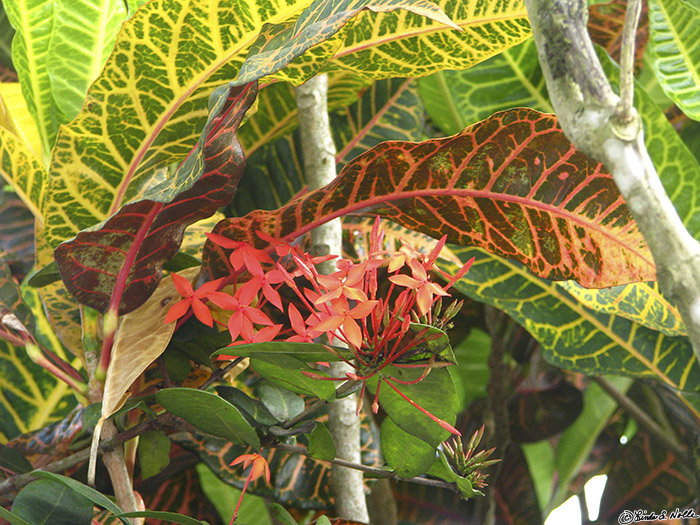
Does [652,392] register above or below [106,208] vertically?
below

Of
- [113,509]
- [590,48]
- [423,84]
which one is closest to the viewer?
[590,48]

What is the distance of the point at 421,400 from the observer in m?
0.34

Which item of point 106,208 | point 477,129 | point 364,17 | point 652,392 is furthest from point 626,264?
point 652,392

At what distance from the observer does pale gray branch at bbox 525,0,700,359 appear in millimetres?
220

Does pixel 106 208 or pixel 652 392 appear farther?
pixel 652 392

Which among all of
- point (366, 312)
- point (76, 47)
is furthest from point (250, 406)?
point (76, 47)

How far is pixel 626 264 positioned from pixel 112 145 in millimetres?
332

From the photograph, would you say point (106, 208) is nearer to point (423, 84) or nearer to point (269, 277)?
point (269, 277)

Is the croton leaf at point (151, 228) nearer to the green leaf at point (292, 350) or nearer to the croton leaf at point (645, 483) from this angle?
the green leaf at point (292, 350)

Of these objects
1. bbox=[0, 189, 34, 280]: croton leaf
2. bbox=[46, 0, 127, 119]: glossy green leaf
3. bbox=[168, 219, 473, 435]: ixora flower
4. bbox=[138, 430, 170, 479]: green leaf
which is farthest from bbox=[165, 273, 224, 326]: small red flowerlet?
bbox=[0, 189, 34, 280]: croton leaf

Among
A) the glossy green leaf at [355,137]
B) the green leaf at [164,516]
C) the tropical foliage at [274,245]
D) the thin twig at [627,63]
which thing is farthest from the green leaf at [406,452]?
the glossy green leaf at [355,137]

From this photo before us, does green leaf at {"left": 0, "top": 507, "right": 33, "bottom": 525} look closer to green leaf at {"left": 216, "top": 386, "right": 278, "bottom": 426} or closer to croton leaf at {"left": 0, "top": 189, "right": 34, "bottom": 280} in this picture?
green leaf at {"left": 216, "top": 386, "right": 278, "bottom": 426}

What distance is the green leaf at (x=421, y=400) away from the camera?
1.11ft

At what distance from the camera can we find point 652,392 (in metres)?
0.79
